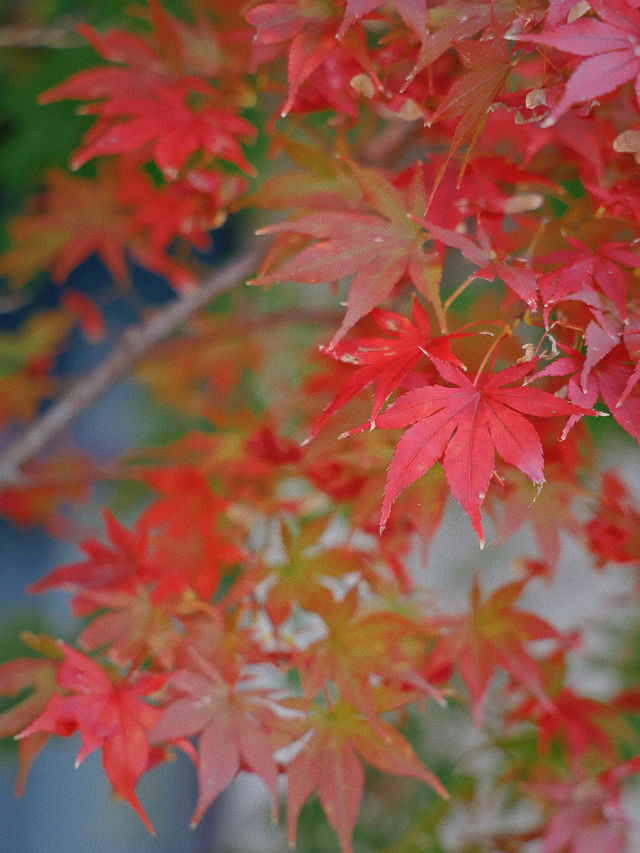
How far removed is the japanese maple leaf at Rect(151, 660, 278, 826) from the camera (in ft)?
1.40

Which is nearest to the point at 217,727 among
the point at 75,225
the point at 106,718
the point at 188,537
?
the point at 106,718

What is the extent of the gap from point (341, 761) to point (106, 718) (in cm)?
15

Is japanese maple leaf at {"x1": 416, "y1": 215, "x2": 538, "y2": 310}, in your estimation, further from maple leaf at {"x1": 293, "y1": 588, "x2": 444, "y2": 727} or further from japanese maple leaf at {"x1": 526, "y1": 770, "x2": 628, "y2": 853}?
japanese maple leaf at {"x1": 526, "y1": 770, "x2": 628, "y2": 853}

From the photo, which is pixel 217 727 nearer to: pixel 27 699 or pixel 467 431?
pixel 27 699

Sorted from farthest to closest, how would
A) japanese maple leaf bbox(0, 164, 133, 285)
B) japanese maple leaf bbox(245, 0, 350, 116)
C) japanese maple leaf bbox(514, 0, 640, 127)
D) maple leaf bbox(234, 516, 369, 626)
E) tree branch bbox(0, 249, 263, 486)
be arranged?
japanese maple leaf bbox(0, 164, 133, 285) < tree branch bbox(0, 249, 263, 486) < maple leaf bbox(234, 516, 369, 626) < japanese maple leaf bbox(245, 0, 350, 116) < japanese maple leaf bbox(514, 0, 640, 127)

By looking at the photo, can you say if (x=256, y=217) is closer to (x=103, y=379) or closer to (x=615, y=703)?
(x=103, y=379)

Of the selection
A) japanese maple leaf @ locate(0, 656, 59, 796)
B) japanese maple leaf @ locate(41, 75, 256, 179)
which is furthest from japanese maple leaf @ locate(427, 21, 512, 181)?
japanese maple leaf @ locate(0, 656, 59, 796)

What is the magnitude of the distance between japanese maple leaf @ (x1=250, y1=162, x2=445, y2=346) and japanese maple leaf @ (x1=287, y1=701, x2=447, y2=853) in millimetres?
264

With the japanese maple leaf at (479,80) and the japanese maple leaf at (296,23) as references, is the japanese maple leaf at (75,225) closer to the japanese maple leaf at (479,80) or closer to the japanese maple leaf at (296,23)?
the japanese maple leaf at (296,23)

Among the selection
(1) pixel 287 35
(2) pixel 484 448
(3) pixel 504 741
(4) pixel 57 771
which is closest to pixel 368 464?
(2) pixel 484 448

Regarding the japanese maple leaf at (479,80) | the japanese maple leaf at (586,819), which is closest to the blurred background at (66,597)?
the japanese maple leaf at (586,819)

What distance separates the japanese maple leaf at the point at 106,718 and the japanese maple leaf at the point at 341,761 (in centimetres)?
10

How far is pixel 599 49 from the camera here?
1.01ft

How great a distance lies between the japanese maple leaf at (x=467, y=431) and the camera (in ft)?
1.14
